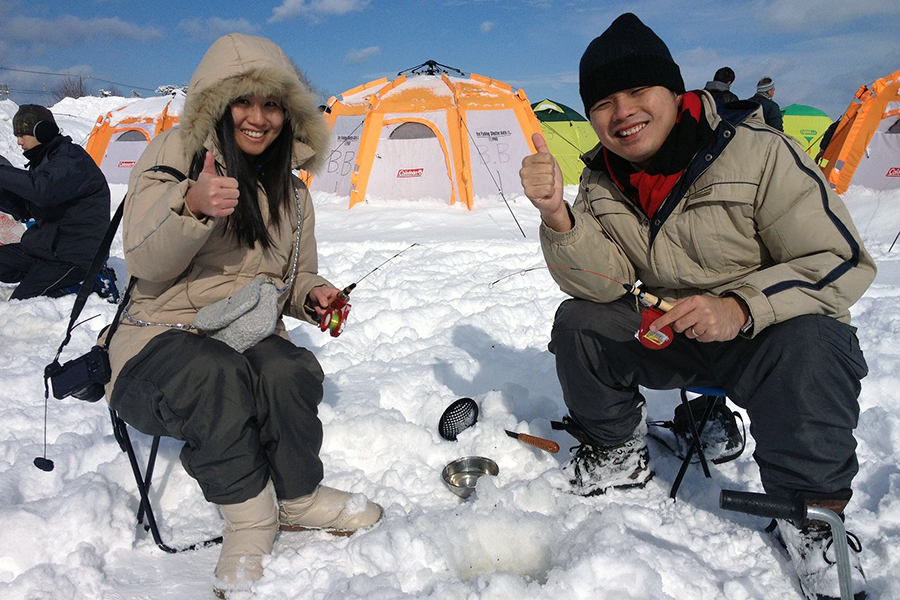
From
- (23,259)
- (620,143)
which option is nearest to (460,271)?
(620,143)

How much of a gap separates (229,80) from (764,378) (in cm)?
230

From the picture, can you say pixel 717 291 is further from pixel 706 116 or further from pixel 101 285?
pixel 101 285

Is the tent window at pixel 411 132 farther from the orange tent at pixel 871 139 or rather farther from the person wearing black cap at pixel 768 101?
the orange tent at pixel 871 139

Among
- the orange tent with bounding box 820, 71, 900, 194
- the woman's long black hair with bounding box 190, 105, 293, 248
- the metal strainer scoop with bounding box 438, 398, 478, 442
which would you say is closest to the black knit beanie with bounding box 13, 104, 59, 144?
the woman's long black hair with bounding box 190, 105, 293, 248

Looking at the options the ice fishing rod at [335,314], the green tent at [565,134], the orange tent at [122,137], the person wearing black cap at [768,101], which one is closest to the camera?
the ice fishing rod at [335,314]

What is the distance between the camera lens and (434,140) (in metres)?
9.59

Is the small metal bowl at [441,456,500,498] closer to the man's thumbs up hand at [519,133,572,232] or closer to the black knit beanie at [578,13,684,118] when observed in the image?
the man's thumbs up hand at [519,133,572,232]

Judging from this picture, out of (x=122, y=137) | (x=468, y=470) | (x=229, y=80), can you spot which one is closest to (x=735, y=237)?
(x=468, y=470)

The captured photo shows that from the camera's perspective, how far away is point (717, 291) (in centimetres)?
229

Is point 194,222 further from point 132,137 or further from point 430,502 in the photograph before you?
point 132,137

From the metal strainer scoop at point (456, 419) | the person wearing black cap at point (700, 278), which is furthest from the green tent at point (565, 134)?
the person wearing black cap at point (700, 278)

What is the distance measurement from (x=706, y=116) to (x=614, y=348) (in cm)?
96

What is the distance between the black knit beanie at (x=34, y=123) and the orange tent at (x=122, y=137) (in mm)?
8123

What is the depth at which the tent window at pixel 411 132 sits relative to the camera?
961 centimetres
